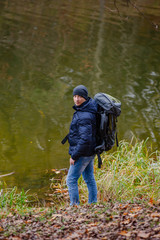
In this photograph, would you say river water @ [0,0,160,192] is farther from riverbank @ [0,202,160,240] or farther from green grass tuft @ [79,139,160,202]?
Answer: riverbank @ [0,202,160,240]

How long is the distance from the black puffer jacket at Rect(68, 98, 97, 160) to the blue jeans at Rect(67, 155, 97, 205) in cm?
13

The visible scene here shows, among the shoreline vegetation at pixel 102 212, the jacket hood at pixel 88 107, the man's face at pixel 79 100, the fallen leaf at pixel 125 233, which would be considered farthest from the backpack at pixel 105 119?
the fallen leaf at pixel 125 233

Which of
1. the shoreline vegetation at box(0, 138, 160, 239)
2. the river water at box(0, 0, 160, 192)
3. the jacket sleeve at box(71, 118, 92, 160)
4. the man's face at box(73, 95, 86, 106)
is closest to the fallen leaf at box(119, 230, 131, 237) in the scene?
the shoreline vegetation at box(0, 138, 160, 239)

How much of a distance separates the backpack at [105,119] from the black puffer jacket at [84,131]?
0.08 metres

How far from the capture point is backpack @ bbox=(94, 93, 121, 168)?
4512 millimetres

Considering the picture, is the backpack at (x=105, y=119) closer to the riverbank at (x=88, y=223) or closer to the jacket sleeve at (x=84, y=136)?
the jacket sleeve at (x=84, y=136)

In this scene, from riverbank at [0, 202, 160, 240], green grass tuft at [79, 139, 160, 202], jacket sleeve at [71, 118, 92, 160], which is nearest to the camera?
riverbank at [0, 202, 160, 240]

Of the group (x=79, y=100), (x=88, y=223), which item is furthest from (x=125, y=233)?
(x=79, y=100)

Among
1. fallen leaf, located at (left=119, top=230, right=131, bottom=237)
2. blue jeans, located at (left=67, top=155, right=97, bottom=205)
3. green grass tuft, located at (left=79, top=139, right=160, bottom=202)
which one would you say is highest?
fallen leaf, located at (left=119, top=230, right=131, bottom=237)

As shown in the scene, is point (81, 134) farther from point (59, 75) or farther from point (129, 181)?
point (59, 75)

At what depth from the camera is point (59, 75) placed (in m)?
13.3

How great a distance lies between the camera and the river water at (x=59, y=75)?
25.4 feet

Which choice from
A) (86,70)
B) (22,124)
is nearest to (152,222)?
(22,124)

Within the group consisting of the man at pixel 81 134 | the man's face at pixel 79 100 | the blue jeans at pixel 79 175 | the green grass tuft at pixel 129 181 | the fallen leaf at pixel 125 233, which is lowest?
the green grass tuft at pixel 129 181
